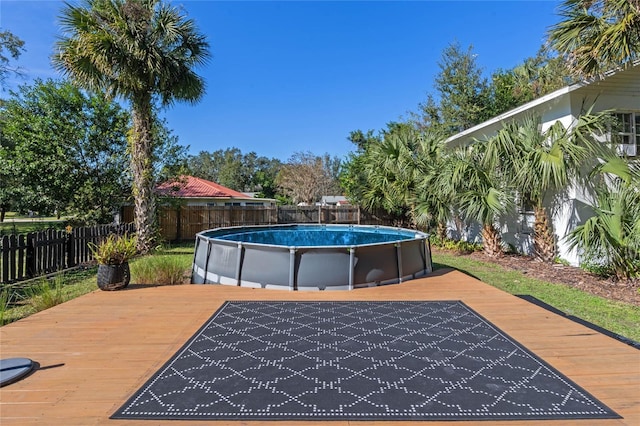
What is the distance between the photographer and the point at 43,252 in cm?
711

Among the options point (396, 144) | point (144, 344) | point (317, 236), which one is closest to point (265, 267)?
point (144, 344)

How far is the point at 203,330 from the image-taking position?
367 cm

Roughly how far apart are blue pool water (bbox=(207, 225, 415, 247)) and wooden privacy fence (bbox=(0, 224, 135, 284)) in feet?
13.1

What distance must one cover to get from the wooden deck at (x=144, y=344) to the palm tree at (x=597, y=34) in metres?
5.75

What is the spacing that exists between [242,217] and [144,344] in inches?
534

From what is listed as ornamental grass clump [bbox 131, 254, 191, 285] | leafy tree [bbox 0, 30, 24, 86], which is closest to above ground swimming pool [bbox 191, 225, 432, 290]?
ornamental grass clump [bbox 131, 254, 191, 285]

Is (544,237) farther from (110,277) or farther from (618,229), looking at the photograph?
(110,277)

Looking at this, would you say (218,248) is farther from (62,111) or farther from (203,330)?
(62,111)

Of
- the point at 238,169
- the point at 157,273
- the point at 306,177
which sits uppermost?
the point at 238,169

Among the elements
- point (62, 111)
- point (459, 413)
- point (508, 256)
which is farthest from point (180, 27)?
point (508, 256)

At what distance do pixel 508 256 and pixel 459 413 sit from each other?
29.7ft

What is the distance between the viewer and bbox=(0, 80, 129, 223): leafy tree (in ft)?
38.9

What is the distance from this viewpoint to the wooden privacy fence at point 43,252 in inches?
246

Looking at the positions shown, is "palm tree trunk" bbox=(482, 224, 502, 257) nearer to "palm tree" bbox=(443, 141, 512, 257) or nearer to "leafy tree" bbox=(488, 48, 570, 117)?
"palm tree" bbox=(443, 141, 512, 257)
